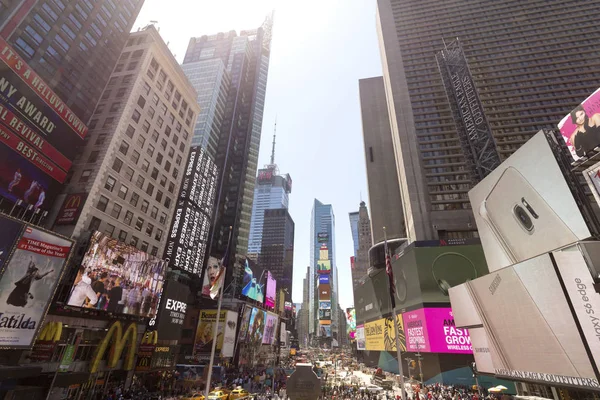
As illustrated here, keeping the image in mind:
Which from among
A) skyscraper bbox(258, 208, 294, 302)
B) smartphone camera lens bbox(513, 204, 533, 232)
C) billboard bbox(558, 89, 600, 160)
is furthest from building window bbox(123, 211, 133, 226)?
skyscraper bbox(258, 208, 294, 302)

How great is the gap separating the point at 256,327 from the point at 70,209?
49113mm

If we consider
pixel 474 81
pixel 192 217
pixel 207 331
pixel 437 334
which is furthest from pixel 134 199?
pixel 474 81

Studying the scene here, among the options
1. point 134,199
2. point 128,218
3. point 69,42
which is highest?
point 69,42

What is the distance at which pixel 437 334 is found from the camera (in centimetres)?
4444

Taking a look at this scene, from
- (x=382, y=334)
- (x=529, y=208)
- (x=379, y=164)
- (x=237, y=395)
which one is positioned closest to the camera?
(x=529, y=208)

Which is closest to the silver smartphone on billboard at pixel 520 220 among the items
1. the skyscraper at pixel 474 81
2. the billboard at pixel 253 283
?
the skyscraper at pixel 474 81

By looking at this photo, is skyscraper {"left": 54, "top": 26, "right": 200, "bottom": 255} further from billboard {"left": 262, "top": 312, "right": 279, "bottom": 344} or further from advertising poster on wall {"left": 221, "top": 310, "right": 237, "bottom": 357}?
billboard {"left": 262, "top": 312, "right": 279, "bottom": 344}

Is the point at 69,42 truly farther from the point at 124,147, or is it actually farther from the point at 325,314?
the point at 325,314

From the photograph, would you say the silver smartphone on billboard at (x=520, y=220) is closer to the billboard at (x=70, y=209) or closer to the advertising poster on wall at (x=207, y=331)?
the billboard at (x=70, y=209)

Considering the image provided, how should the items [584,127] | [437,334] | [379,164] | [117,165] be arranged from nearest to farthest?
[584,127]
[117,165]
[437,334]
[379,164]

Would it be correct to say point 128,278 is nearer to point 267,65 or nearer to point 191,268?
point 191,268

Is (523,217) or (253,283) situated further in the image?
(253,283)

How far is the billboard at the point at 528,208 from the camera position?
20.4 metres

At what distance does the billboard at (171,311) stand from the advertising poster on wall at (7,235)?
21695mm
